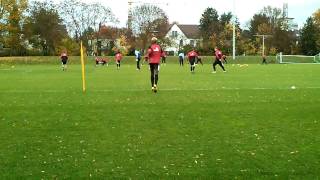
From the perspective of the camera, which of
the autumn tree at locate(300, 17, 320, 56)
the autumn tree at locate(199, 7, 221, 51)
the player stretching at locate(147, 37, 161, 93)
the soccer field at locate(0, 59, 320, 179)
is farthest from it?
the autumn tree at locate(199, 7, 221, 51)

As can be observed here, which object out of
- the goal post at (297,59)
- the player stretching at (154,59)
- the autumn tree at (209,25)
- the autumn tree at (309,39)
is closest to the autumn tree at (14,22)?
the autumn tree at (209,25)

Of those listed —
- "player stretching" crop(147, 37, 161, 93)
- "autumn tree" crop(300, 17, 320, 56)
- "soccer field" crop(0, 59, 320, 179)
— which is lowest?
"soccer field" crop(0, 59, 320, 179)

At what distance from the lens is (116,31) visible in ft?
348

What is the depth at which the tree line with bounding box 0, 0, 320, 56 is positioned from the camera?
86.2 meters

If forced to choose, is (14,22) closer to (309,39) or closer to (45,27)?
(45,27)

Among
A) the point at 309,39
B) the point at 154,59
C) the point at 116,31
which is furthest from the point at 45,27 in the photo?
the point at 154,59

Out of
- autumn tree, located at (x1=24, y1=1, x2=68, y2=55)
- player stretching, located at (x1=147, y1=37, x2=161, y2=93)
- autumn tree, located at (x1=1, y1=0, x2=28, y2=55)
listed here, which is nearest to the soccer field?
player stretching, located at (x1=147, y1=37, x2=161, y2=93)

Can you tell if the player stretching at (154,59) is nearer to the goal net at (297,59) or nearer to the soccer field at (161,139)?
the soccer field at (161,139)

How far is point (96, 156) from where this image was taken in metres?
7.86

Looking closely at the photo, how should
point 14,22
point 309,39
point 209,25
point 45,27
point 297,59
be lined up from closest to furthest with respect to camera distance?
point 297,59 < point 14,22 < point 45,27 < point 309,39 < point 209,25

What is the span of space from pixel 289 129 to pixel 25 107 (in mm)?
7287

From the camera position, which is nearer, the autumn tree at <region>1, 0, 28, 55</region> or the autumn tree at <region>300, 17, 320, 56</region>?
the autumn tree at <region>1, 0, 28, 55</region>

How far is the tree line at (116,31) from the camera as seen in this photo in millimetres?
86250

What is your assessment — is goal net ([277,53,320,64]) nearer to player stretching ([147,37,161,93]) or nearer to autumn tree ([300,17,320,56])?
autumn tree ([300,17,320,56])
